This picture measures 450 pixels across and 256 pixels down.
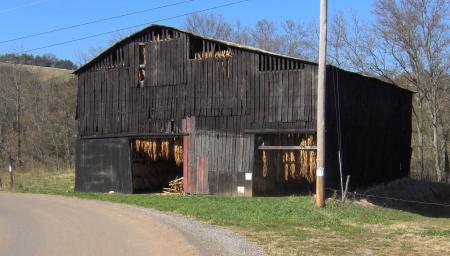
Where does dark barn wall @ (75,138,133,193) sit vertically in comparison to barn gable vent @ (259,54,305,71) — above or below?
below

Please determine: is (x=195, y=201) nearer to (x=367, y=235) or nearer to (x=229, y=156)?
(x=229, y=156)

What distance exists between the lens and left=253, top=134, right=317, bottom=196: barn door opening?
2403cm

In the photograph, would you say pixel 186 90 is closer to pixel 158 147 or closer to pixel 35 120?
pixel 158 147

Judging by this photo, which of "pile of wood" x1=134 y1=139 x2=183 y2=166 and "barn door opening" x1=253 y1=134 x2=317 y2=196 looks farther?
"pile of wood" x1=134 y1=139 x2=183 y2=166

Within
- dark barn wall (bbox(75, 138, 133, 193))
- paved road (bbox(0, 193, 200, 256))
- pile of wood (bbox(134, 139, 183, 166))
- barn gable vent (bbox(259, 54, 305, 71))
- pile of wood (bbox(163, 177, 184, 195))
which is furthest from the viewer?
pile of wood (bbox(163, 177, 184, 195))

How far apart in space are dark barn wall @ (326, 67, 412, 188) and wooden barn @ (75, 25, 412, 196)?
6 centimetres

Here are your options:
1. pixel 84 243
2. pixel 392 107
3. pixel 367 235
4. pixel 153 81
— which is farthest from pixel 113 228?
pixel 392 107

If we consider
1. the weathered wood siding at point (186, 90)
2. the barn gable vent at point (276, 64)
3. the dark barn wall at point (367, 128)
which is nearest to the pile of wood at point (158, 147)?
the weathered wood siding at point (186, 90)

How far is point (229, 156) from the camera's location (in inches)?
974

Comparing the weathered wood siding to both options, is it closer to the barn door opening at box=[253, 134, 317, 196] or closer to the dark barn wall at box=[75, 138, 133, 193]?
the dark barn wall at box=[75, 138, 133, 193]

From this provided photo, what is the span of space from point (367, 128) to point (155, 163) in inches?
450

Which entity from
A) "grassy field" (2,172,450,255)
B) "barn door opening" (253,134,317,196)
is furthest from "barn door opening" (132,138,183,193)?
"grassy field" (2,172,450,255)

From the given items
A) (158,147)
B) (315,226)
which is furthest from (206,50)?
(315,226)

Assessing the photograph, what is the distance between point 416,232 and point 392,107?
17.9 metres
